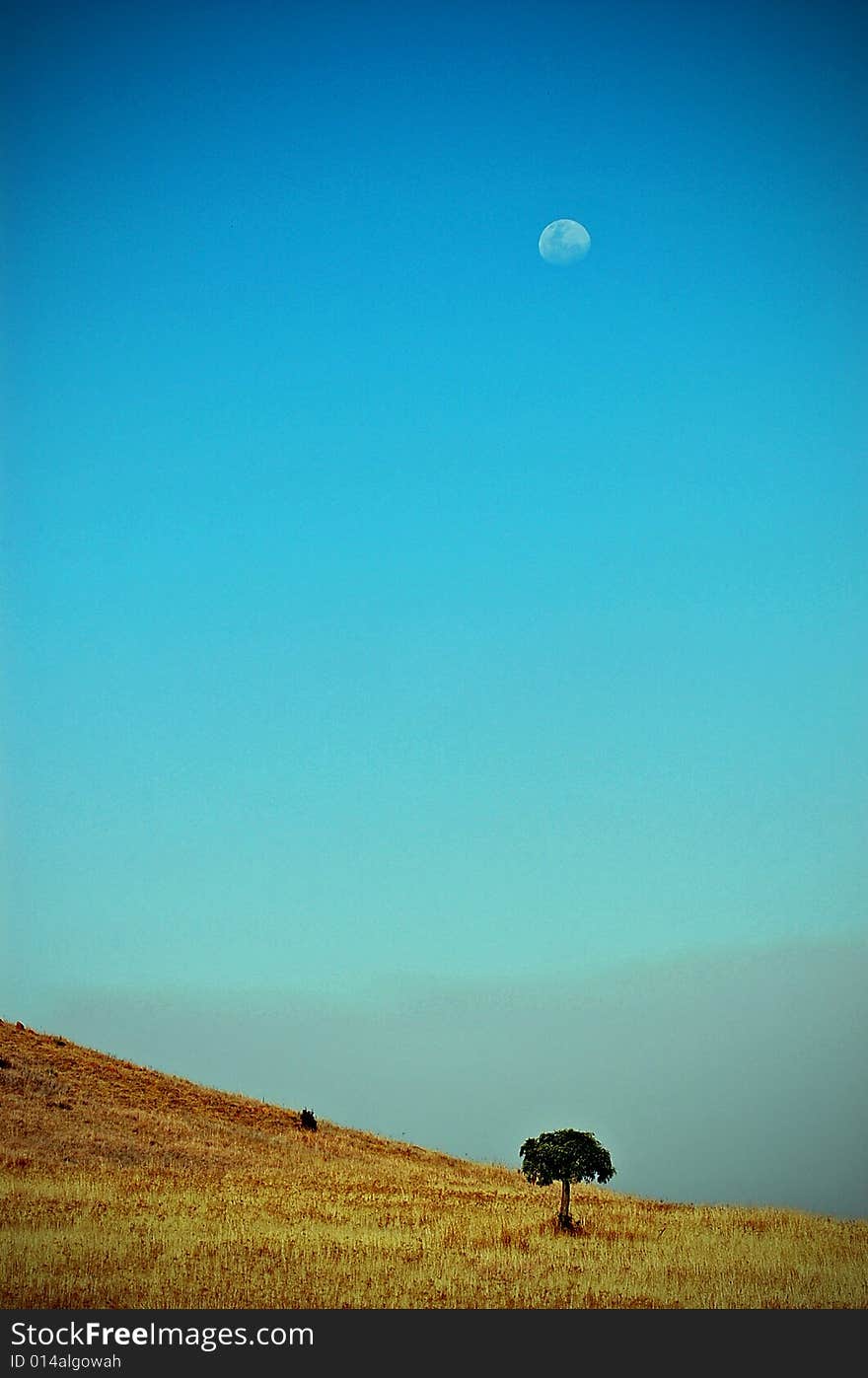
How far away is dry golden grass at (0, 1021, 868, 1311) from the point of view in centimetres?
1895

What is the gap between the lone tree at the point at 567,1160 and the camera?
30.7 metres

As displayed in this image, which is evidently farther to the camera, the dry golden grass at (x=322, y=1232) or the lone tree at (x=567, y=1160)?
the lone tree at (x=567, y=1160)

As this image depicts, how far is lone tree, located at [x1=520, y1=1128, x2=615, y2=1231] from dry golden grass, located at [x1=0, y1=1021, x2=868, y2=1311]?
1.24 metres

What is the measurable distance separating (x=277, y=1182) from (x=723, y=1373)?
66.9 ft

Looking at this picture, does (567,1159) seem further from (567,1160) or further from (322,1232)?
(322,1232)

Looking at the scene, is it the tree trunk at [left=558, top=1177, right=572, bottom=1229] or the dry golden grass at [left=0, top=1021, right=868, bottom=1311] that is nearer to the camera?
the dry golden grass at [left=0, top=1021, right=868, bottom=1311]

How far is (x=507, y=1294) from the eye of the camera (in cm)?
1917

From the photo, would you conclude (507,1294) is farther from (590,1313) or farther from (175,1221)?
(175,1221)

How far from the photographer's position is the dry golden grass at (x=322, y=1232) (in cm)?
1895

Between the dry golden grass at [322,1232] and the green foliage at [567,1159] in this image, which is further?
the green foliage at [567,1159]

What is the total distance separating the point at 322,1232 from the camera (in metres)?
24.6

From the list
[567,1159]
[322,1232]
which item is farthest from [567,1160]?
[322,1232]

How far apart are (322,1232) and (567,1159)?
9007mm

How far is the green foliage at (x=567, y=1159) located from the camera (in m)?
30.7
